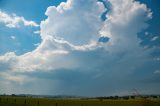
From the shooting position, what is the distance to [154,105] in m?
60.6

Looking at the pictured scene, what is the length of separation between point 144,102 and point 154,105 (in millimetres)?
2733

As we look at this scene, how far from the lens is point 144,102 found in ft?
196
